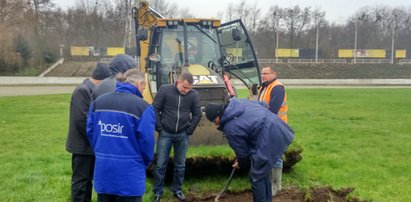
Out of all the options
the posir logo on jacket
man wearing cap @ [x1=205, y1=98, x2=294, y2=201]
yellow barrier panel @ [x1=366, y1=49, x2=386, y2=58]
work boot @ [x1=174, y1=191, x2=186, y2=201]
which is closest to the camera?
the posir logo on jacket

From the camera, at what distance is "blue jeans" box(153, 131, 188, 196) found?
611 cm

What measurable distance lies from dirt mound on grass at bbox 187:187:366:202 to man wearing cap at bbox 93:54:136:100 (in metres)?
2.19

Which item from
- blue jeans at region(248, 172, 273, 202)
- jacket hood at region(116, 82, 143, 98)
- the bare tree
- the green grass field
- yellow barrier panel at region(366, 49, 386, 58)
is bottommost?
the green grass field

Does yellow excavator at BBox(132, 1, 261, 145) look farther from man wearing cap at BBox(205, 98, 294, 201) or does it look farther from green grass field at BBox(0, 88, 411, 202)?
man wearing cap at BBox(205, 98, 294, 201)

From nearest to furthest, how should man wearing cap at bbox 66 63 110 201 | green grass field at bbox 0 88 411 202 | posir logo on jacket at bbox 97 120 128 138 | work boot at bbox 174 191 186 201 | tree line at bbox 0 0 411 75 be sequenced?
posir logo on jacket at bbox 97 120 128 138, man wearing cap at bbox 66 63 110 201, work boot at bbox 174 191 186 201, green grass field at bbox 0 88 411 202, tree line at bbox 0 0 411 75

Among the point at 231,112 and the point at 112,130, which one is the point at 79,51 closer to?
the point at 231,112

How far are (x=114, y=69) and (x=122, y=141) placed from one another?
5.16 feet

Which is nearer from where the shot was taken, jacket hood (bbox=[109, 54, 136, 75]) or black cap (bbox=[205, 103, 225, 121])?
black cap (bbox=[205, 103, 225, 121])

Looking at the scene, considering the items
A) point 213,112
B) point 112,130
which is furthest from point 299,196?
point 112,130

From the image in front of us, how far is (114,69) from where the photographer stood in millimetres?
5098

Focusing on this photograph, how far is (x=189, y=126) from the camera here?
6.17 metres

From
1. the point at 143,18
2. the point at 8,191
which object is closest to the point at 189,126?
the point at 8,191

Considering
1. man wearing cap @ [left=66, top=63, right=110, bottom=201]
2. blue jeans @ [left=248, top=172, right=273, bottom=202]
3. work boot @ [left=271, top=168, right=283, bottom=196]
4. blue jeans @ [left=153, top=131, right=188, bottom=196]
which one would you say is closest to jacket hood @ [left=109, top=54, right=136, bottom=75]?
man wearing cap @ [left=66, top=63, right=110, bottom=201]

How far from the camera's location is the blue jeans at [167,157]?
20.0 feet
